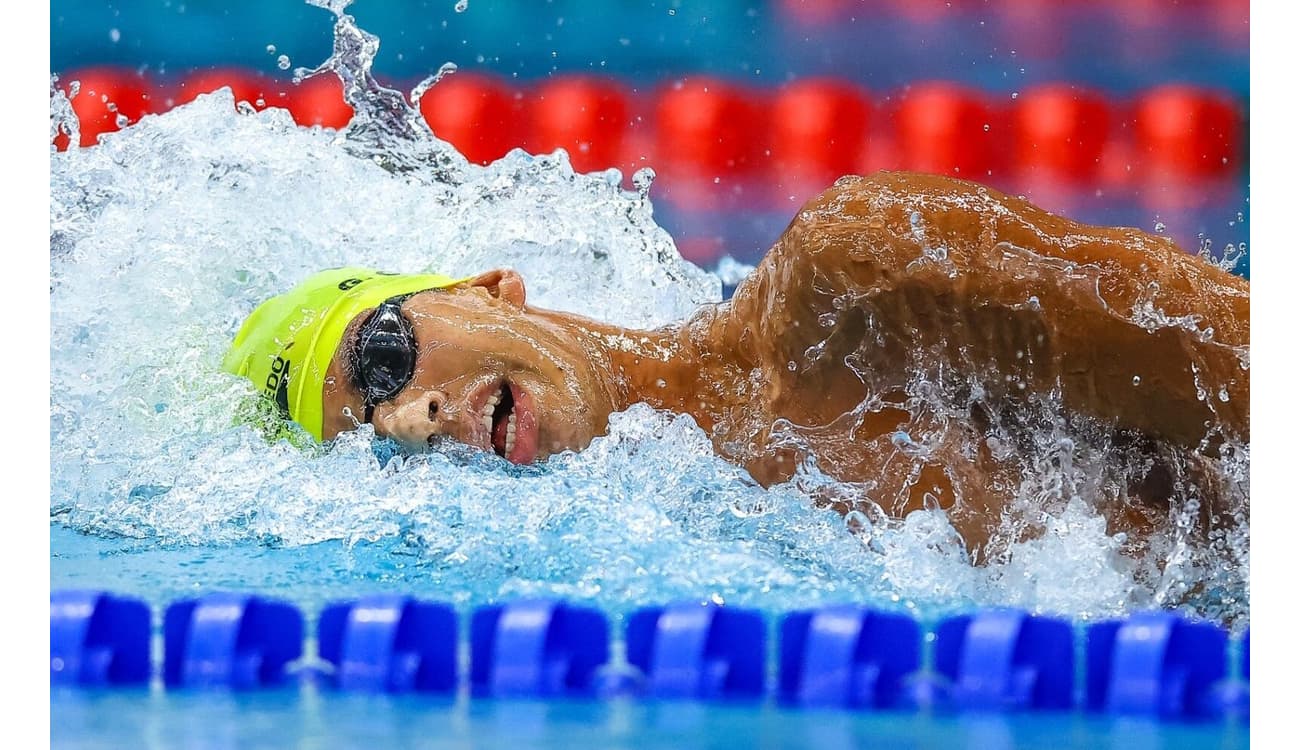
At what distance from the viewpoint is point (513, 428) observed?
214 cm

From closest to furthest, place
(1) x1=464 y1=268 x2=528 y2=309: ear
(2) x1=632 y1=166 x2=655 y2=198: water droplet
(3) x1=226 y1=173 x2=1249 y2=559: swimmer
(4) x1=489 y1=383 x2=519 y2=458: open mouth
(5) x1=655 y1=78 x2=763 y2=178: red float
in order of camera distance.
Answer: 1. (3) x1=226 y1=173 x2=1249 y2=559: swimmer
2. (4) x1=489 y1=383 x2=519 y2=458: open mouth
3. (1) x1=464 y1=268 x2=528 y2=309: ear
4. (2) x1=632 y1=166 x2=655 y2=198: water droplet
5. (5) x1=655 y1=78 x2=763 y2=178: red float

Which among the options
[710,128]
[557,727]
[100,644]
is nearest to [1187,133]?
[710,128]

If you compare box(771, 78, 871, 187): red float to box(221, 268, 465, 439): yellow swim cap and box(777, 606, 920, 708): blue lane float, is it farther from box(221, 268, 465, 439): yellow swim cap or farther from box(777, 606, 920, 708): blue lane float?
box(777, 606, 920, 708): blue lane float

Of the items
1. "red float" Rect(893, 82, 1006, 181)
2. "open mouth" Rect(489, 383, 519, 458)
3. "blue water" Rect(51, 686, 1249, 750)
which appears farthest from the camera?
"red float" Rect(893, 82, 1006, 181)

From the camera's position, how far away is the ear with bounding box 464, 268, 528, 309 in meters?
2.41

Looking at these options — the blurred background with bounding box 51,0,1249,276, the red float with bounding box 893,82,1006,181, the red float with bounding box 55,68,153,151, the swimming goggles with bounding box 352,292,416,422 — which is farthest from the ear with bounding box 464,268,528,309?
the red float with bounding box 55,68,153,151

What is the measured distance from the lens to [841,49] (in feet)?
Answer: 12.3

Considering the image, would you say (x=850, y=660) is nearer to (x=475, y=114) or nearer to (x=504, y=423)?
(x=504, y=423)

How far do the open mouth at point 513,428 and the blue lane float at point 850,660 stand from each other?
48 cm

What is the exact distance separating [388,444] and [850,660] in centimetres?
78

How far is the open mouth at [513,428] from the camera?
2.11 metres

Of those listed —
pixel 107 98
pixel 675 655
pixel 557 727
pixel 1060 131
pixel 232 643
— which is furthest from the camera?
pixel 107 98

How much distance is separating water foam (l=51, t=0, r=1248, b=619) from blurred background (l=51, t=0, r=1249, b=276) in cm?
32

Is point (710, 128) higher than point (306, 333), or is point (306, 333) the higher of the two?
point (710, 128)
